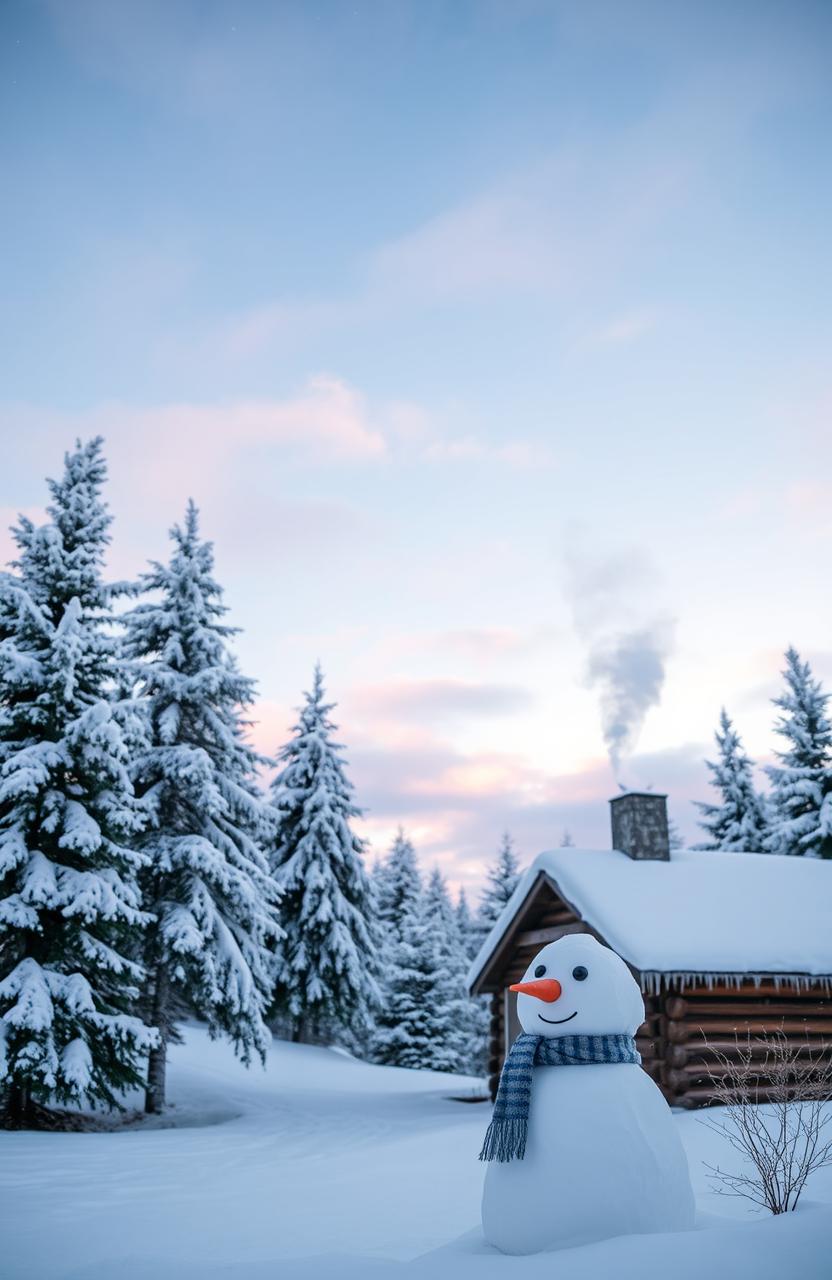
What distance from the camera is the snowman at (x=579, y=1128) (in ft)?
13.4

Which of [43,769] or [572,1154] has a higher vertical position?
[43,769]

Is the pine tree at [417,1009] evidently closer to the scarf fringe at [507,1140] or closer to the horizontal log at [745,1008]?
the horizontal log at [745,1008]

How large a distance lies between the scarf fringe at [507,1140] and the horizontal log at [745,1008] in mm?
9112

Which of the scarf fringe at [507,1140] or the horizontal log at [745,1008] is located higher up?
the scarf fringe at [507,1140]

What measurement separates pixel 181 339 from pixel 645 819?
11.4 meters

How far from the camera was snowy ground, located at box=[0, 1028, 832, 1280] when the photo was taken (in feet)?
11.6

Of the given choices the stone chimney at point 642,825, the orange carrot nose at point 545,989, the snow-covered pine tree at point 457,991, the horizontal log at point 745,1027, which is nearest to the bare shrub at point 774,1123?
the horizontal log at point 745,1027

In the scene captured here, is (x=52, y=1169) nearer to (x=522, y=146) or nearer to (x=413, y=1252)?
(x=413, y=1252)

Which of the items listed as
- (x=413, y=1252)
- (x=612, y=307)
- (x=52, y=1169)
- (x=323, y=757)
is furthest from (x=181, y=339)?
(x=323, y=757)

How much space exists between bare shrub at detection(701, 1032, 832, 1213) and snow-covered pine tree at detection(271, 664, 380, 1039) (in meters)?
12.7

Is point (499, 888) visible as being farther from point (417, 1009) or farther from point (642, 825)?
point (642, 825)

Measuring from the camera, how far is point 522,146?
38.1ft

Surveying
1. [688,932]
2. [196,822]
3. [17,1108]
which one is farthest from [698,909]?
[17,1108]

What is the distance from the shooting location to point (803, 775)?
2589 centimetres
